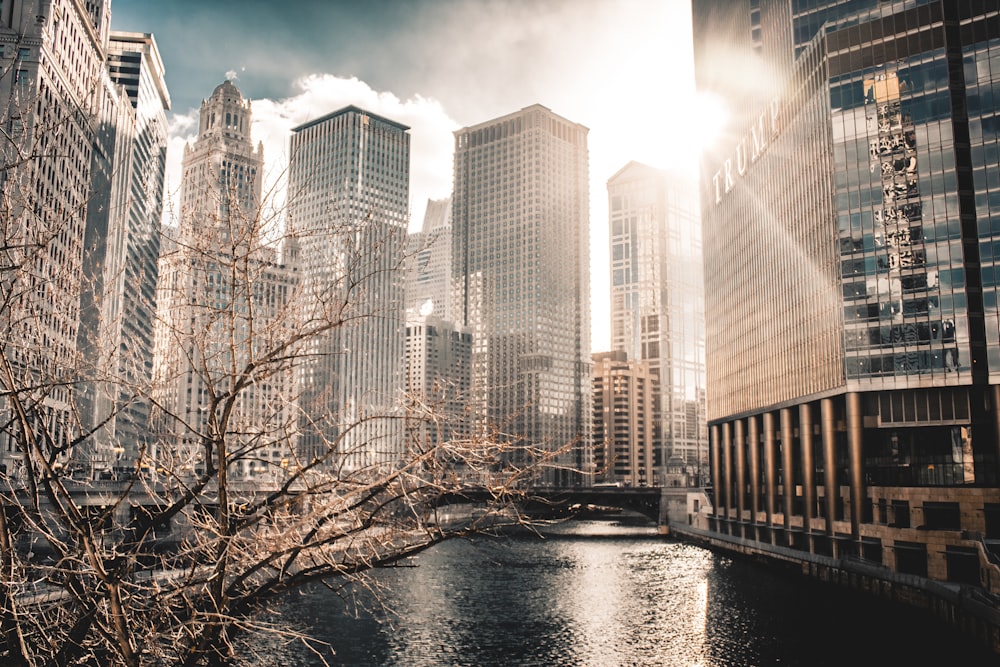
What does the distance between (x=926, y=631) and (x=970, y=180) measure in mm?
52107

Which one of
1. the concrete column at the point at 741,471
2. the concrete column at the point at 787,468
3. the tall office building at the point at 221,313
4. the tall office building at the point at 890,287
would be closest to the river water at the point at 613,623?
the tall office building at the point at 890,287

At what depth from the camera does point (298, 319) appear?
11281mm

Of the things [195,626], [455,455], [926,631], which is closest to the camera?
[455,455]

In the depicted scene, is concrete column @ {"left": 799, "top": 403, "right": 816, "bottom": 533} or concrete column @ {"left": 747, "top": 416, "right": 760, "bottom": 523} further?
concrete column @ {"left": 747, "top": 416, "right": 760, "bottom": 523}

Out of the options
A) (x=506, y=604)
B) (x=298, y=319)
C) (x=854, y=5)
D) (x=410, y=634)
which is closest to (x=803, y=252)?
(x=854, y=5)

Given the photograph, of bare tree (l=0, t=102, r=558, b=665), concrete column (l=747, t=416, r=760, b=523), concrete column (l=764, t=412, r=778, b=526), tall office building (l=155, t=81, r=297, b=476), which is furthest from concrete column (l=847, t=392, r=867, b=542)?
tall office building (l=155, t=81, r=297, b=476)

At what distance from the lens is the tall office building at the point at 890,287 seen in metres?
83.8

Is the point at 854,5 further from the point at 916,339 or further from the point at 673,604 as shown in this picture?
the point at 673,604

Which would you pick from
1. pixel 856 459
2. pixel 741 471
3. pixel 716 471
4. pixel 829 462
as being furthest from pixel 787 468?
pixel 716 471

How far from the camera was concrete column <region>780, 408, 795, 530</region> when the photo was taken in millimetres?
110375

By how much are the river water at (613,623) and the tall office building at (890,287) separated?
13.2m

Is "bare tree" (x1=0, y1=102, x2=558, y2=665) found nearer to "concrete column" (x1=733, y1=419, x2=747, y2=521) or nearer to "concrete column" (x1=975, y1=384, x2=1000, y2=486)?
"concrete column" (x1=975, y1=384, x2=1000, y2=486)

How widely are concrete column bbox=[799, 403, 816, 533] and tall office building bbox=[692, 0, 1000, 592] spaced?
24cm

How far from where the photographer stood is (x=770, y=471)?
120m
